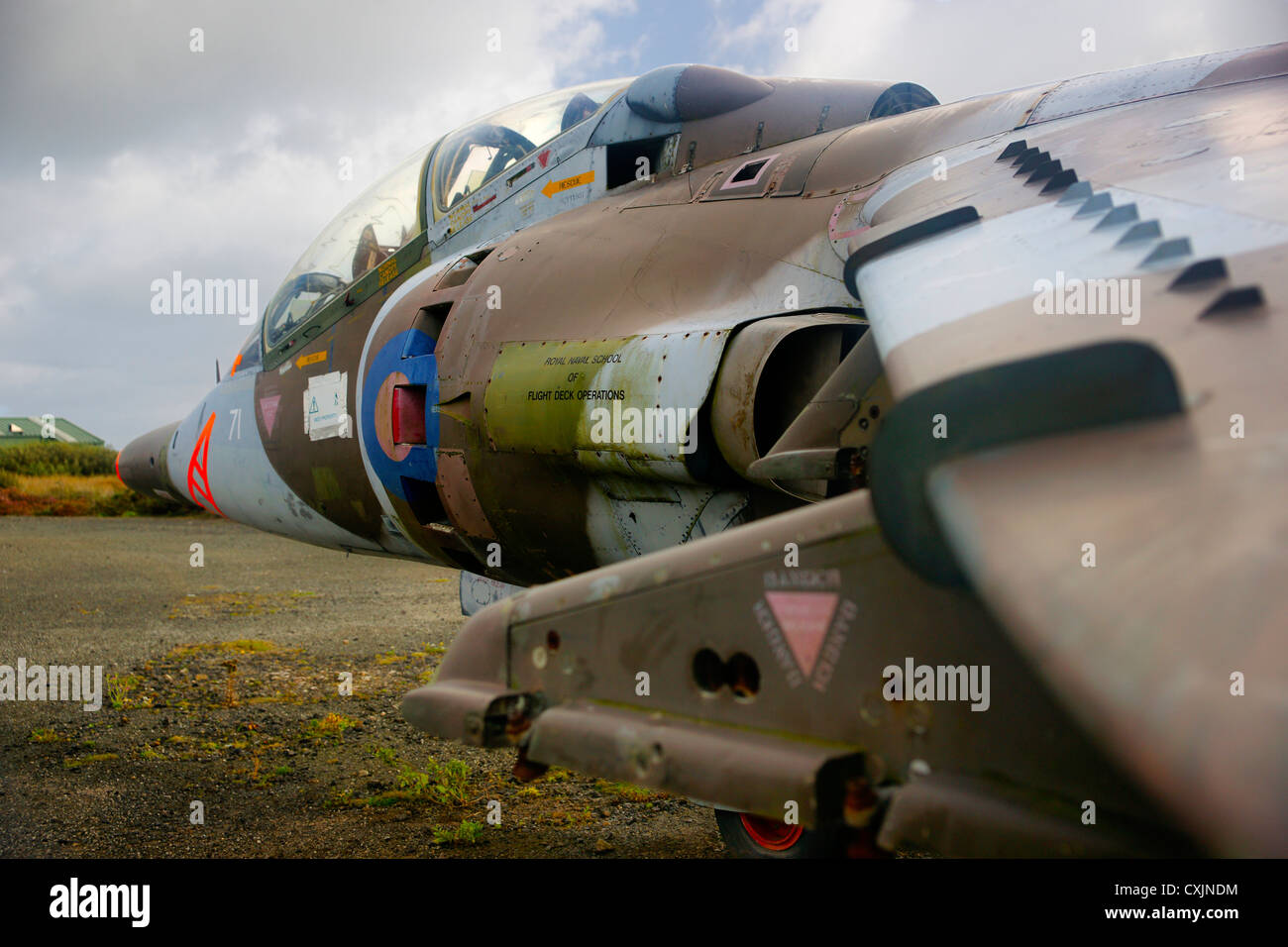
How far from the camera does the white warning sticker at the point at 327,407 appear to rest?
16.8ft

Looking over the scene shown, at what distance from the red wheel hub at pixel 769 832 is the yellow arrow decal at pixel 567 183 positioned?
3.06m

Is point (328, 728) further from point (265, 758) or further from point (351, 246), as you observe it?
point (351, 246)

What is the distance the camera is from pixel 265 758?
5.58 m

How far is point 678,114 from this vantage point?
4.38 metres

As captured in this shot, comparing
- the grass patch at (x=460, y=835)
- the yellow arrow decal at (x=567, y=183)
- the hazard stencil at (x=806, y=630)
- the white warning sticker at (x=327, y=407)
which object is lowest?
the grass patch at (x=460, y=835)

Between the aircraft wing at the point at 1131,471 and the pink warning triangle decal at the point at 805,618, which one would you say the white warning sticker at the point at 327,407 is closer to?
the pink warning triangle decal at the point at 805,618

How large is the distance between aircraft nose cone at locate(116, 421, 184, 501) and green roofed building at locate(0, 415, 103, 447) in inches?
1083

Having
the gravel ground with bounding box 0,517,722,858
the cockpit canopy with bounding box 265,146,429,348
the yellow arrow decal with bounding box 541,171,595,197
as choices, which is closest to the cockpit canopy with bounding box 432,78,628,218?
the cockpit canopy with bounding box 265,146,429,348

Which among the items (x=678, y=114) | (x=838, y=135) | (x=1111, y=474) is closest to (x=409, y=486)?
(x=678, y=114)

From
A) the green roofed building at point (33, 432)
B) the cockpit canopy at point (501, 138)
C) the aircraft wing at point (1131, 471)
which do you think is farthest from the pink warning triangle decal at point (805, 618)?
the green roofed building at point (33, 432)

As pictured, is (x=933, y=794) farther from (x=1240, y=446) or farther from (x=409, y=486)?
(x=409, y=486)

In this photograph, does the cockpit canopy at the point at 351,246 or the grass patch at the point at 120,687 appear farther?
the grass patch at the point at 120,687

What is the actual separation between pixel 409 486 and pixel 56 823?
232 cm
